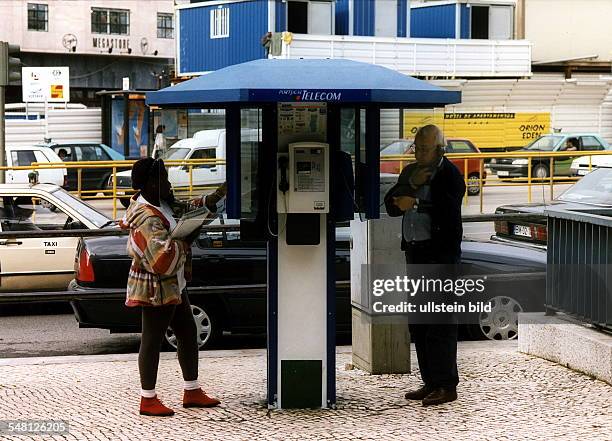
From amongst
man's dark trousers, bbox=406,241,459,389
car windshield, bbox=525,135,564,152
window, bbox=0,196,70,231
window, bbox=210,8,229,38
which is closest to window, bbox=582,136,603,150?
car windshield, bbox=525,135,564,152

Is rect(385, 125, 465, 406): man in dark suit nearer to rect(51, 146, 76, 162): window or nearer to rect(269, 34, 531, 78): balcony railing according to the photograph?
rect(51, 146, 76, 162): window

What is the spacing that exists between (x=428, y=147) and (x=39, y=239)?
6.77m

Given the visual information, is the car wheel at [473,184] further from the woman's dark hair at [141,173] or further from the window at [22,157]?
the woman's dark hair at [141,173]

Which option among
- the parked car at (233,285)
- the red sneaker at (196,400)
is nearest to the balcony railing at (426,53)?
the parked car at (233,285)

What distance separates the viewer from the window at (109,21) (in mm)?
55375

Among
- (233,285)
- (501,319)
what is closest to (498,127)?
(501,319)

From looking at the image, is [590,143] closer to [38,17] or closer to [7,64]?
[7,64]

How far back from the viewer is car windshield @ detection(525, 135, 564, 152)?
3333cm

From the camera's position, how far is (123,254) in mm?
10141

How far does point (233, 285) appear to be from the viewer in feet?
32.9

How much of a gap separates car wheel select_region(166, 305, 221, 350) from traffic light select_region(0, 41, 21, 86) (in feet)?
21.7

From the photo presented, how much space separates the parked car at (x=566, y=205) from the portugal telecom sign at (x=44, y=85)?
1138 inches

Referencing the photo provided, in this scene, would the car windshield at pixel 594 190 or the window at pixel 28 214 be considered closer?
the car windshield at pixel 594 190

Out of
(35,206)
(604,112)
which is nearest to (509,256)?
(35,206)
